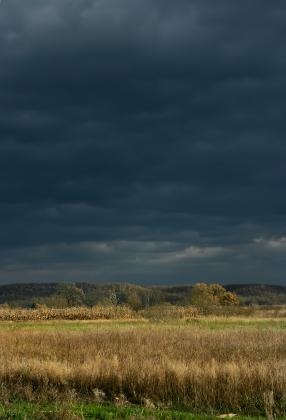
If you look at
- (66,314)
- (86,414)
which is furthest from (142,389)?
(66,314)

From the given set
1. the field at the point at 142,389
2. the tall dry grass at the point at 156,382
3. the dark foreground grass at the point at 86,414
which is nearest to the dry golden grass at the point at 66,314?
the tall dry grass at the point at 156,382

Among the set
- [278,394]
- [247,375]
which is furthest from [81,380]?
[278,394]

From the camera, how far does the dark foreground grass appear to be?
25.7 feet

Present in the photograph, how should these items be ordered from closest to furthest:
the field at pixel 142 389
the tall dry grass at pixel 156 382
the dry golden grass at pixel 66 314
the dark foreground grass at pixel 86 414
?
the dark foreground grass at pixel 86 414 < the field at pixel 142 389 < the tall dry grass at pixel 156 382 < the dry golden grass at pixel 66 314

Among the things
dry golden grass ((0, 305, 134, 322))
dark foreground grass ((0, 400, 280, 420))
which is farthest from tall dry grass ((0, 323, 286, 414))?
dry golden grass ((0, 305, 134, 322))

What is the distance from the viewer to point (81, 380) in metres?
11.7

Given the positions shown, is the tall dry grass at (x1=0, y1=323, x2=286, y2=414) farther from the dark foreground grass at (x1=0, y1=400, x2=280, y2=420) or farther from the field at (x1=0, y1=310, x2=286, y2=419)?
the dark foreground grass at (x1=0, y1=400, x2=280, y2=420)

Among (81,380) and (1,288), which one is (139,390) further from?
(1,288)

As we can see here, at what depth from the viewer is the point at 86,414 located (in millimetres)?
8734

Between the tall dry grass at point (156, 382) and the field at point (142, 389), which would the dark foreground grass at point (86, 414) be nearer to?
the field at point (142, 389)

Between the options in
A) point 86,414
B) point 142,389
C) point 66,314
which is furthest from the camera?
point 66,314

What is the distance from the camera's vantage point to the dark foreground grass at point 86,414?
783 centimetres

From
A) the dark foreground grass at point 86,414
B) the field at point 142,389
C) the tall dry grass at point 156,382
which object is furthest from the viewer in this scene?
the tall dry grass at point 156,382

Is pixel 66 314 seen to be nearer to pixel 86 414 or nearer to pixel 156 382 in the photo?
pixel 156 382
